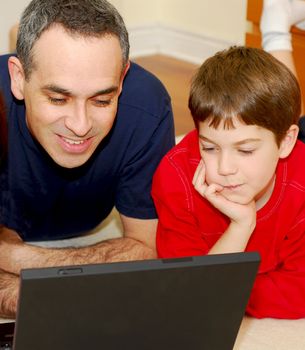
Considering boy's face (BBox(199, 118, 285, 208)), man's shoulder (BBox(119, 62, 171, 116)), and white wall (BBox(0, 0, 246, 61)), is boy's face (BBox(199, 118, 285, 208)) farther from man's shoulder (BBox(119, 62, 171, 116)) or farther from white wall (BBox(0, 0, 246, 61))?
white wall (BBox(0, 0, 246, 61))

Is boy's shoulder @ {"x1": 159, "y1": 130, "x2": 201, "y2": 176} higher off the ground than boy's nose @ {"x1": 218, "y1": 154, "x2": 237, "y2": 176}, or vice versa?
boy's nose @ {"x1": 218, "y1": 154, "x2": 237, "y2": 176}

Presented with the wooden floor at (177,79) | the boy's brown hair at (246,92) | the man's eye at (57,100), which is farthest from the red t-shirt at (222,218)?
the wooden floor at (177,79)

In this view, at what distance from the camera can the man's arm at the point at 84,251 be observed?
143 centimetres

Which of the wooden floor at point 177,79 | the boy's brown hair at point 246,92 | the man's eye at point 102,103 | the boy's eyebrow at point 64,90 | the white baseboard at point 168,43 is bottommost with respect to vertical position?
the wooden floor at point 177,79

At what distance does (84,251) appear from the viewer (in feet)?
4.82

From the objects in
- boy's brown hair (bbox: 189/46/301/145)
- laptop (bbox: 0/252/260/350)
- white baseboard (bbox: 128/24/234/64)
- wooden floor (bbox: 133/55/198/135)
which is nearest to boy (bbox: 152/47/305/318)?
boy's brown hair (bbox: 189/46/301/145)

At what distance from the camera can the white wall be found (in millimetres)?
3586

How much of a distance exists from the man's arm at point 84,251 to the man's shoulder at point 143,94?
0.80 ft

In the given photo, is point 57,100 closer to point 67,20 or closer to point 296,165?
point 67,20

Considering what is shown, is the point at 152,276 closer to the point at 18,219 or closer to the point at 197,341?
the point at 197,341

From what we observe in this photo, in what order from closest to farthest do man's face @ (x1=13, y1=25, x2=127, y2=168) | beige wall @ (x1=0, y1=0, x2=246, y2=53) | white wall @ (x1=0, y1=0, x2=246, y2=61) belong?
man's face @ (x1=13, y1=25, x2=127, y2=168), beige wall @ (x1=0, y1=0, x2=246, y2=53), white wall @ (x1=0, y1=0, x2=246, y2=61)

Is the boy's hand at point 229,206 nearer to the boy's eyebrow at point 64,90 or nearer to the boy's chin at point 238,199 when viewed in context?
the boy's chin at point 238,199

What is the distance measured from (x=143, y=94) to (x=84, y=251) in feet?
1.14

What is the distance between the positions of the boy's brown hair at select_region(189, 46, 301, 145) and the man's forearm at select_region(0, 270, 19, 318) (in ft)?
1.40
